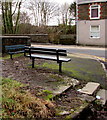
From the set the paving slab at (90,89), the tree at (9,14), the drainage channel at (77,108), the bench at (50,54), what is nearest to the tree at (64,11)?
A: the tree at (9,14)

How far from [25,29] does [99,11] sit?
1038 centimetres

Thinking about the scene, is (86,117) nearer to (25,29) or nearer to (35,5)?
(25,29)

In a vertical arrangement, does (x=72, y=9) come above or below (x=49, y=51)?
above

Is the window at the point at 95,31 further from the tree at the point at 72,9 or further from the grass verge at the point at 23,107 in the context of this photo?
the grass verge at the point at 23,107

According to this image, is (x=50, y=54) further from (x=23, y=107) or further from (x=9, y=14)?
(x=9, y=14)

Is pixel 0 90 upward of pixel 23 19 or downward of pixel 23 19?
downward

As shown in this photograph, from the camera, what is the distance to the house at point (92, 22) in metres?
19.8

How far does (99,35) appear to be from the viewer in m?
20.1

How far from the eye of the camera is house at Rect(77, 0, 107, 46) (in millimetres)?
19766

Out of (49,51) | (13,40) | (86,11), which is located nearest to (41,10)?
(86,11)

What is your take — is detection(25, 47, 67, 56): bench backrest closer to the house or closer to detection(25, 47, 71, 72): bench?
detection(25, 47, 71, 72): bench

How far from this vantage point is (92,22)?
20.5m

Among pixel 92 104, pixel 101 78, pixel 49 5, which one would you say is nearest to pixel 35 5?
pixel 49 5

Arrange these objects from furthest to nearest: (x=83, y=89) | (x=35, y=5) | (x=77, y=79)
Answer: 1. (x=35, y=5)
2. (x=77, y=79)
3. (x=83, y=89)
